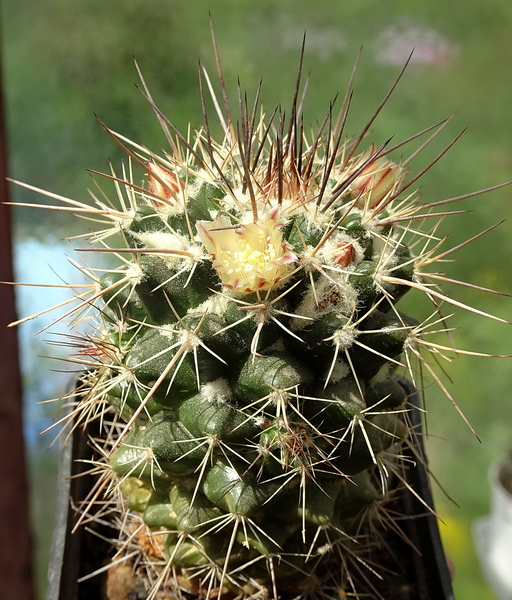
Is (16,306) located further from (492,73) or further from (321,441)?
(492,73)

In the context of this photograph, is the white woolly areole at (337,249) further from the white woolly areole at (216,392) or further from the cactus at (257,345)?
the white woolly areole at (216,392)

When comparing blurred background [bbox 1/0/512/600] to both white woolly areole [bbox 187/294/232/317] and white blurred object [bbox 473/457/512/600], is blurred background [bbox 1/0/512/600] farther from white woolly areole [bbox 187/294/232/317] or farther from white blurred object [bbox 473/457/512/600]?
white woolly areole [bbox 187/294/232/317]

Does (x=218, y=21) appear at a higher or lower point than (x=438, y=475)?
higher

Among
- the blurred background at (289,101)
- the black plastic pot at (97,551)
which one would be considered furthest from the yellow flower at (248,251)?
the blurred background at (289,101)

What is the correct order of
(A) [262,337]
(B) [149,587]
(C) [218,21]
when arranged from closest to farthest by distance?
(A) [262,337] < (B) [149,587] < (C) [218,21]

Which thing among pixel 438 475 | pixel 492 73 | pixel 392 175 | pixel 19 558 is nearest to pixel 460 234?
pixel 492 73

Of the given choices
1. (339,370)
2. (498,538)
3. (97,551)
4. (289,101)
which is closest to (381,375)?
(339,370)

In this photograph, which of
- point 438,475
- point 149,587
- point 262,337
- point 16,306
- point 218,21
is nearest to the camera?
point 262,337

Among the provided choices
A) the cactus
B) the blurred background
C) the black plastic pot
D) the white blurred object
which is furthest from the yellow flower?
the white blurred object
